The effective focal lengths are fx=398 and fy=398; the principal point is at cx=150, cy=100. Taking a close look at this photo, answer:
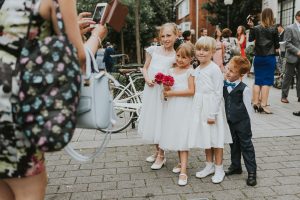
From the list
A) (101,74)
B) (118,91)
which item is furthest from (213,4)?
(101,74)

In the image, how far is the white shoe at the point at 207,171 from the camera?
4.57 meters

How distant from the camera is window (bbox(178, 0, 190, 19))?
48.1 metres

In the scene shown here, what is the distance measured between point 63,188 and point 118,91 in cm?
351

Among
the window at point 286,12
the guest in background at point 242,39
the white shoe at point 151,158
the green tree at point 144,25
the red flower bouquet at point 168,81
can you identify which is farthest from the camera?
the green tree at point 144,25

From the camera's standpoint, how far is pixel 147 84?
16.4 ft

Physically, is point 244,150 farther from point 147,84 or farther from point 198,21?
point 198,21

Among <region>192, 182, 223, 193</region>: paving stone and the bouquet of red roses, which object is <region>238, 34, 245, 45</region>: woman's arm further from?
<region>192, 182, 223, 193</region>: paving stone

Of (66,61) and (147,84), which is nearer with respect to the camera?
(66,61)

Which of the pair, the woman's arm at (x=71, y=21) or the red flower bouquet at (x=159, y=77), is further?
the red flower bouquet at (x=159, y=77)

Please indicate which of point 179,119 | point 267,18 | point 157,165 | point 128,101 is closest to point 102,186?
point 157,165

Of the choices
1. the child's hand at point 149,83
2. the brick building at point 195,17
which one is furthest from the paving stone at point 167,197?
the brick building at point 195,17

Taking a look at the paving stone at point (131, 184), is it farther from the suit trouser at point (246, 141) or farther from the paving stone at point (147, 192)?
the suit trouser at point (246, 141)

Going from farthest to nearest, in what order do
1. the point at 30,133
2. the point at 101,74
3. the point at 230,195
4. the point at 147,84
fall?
the point at 147,84
the point at 230,195
the point at 101,74
the point at 30,133

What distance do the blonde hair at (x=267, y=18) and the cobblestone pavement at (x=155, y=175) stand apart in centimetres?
273
